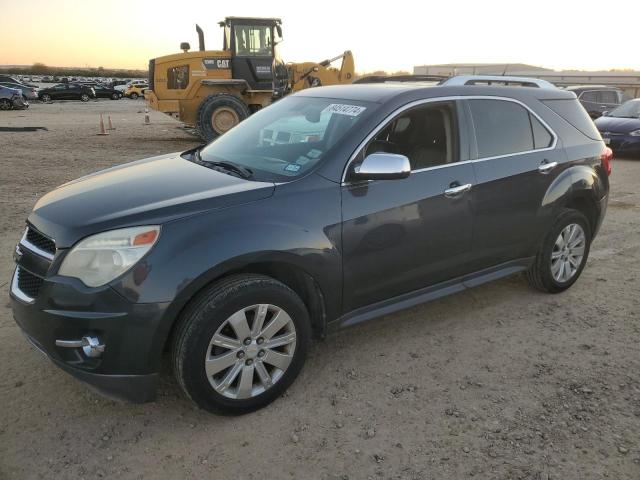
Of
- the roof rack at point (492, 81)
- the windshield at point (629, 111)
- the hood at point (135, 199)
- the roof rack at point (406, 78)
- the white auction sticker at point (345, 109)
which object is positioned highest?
the roof rack at point (406, 78)

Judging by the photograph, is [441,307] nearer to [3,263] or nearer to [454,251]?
[454,251]

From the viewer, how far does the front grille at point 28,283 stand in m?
2.74

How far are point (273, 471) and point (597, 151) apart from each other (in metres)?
3.84

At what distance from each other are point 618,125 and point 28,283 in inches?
532

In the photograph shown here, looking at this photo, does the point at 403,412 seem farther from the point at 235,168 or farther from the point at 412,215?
the point at 235,168

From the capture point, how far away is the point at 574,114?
454cm

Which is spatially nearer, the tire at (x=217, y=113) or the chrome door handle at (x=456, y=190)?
the chrome door handle at (x=456, y=190)

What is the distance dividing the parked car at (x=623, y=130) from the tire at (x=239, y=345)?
12.0 metres

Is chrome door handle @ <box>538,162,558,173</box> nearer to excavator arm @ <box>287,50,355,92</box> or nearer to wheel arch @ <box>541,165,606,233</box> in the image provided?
wheel arch @ <box>541,165,606,233</box>

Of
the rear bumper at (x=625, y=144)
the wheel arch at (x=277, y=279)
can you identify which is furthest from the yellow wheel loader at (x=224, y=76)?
the wheel arch at (x=277, y=279)

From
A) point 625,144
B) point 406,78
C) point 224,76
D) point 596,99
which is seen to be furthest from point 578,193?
point 596,99

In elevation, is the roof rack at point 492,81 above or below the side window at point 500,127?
above

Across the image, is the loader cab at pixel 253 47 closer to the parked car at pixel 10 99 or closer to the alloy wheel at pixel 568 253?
the alloy wheel at pixel 568 253

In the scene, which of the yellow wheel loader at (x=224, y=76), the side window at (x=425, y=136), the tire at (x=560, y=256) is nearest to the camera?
the side window at (x=425, y=136)
